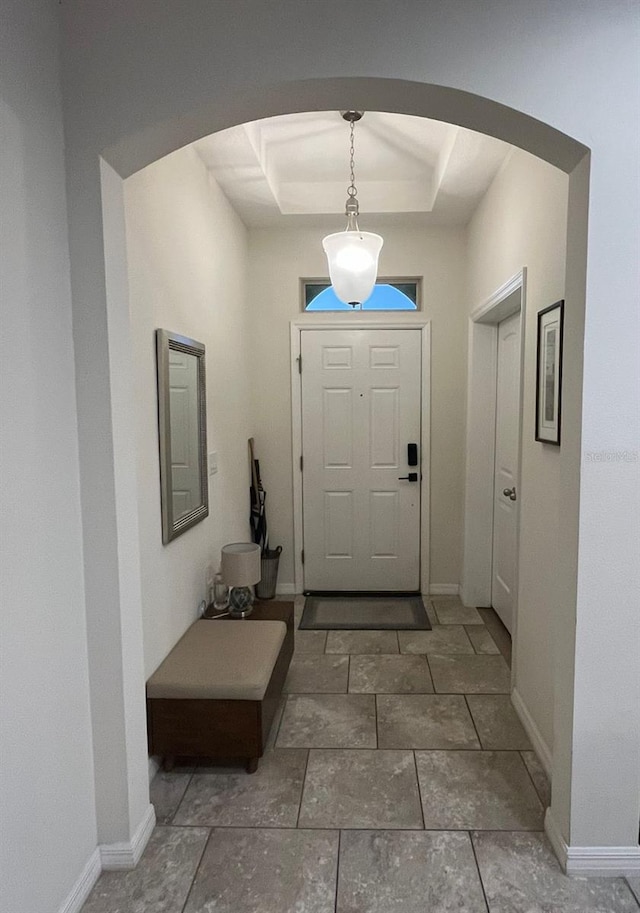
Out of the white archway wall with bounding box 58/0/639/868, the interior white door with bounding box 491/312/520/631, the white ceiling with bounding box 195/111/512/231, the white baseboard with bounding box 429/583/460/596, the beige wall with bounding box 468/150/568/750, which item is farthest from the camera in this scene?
the white baseboard with bounding box 429/583/460/596

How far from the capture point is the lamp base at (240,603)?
9.09 ft

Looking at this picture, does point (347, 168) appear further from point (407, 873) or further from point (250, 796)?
point (407, 873)

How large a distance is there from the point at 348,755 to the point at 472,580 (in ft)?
6.40

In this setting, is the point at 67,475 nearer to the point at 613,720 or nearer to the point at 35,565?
the point at 35,565

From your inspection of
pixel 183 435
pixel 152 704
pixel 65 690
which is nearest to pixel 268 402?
pixel 183 435

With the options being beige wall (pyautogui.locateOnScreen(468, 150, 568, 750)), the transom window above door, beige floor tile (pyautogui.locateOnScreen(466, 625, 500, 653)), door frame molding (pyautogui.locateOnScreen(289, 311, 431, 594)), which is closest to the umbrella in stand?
door frame molding (pyautogui.locateOnScreen(289, 311, 431, 594))

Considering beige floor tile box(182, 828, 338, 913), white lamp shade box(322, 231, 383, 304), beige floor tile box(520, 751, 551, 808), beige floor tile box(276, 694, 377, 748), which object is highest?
white lamp shade box(322, 231, 383, 304)

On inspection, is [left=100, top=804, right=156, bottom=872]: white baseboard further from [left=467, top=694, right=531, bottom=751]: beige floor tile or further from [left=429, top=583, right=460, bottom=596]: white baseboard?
[left=429, top=583, right=460, bottom=596]: white baseboard

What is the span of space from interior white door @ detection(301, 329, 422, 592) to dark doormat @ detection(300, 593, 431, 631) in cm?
9

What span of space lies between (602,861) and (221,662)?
1440 millimetres

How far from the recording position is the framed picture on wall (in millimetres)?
2092

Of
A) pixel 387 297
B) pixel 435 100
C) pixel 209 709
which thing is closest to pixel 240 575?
pixel 209 709

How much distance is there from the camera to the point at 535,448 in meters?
2.40

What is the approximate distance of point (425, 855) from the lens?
5.84ft
